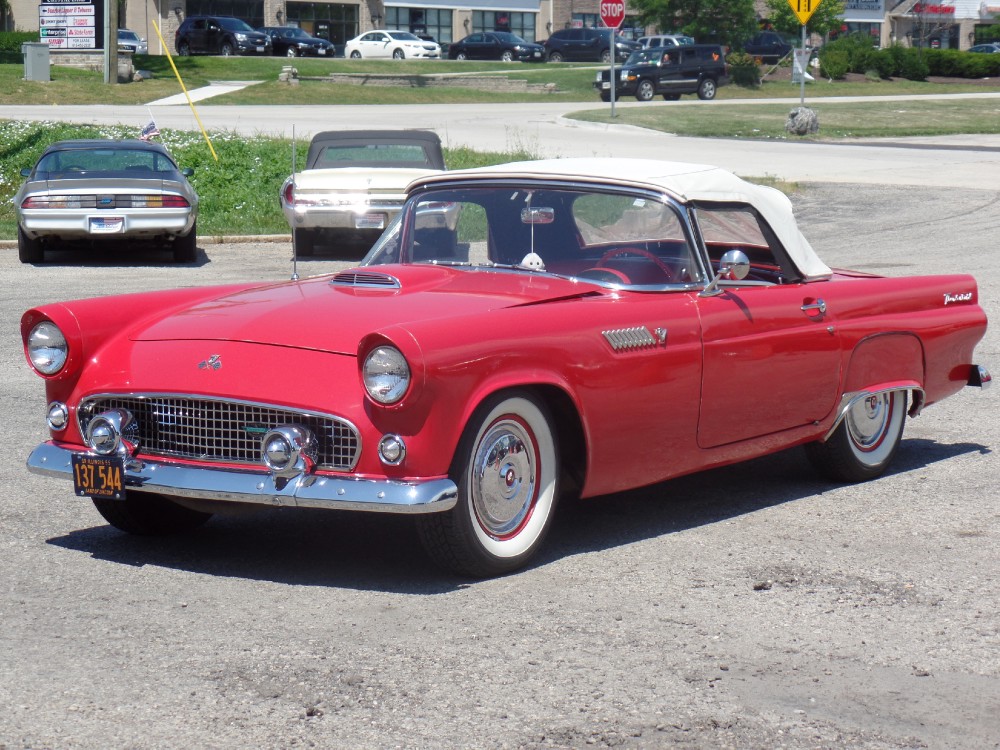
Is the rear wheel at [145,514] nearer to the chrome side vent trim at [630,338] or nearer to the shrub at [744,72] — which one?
the chrome side vent trim at [630,338]

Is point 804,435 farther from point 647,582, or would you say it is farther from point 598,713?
point 598,713

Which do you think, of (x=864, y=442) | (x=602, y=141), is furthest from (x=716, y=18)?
(x=864, y=442)

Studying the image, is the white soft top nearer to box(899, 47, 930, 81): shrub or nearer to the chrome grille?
the chrome grille

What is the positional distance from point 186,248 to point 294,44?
45656mm

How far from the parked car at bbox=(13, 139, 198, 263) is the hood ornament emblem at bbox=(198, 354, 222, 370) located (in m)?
11.2

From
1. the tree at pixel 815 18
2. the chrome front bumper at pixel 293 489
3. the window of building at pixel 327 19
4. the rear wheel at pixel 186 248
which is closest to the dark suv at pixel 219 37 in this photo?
the window of building at pixel 327 19

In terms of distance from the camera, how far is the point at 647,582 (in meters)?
5.37

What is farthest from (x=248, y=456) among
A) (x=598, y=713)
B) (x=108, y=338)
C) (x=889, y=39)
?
(x=889, y=39)

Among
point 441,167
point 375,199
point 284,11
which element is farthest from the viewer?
point 284,11

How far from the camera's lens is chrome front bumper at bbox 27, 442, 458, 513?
493 cm

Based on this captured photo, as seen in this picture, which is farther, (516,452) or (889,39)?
(889,39)

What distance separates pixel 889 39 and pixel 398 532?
84.8 m

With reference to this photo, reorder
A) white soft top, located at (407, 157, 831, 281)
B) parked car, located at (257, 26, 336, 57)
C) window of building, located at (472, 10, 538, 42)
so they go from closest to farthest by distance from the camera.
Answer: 1. white soft top, located at (407, 157, 831, 281)
2. parked car, located at (257, 26, 336, 57)
3. window of building, located at (472, 10, 538, 42)

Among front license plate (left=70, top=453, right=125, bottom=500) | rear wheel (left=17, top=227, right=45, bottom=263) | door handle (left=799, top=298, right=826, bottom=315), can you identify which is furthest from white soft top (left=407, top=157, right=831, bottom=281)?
rear wheel (left=17, top=227, right=45, bottom=263)
